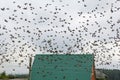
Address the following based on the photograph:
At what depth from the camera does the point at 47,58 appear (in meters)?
52.3

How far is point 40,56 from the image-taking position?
52406 mm

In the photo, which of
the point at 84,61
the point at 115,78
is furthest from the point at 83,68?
the point at 115,78

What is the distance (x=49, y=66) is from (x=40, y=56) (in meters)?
3.58

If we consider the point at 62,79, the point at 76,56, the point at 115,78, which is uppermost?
the point at 76,56

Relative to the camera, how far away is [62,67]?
49344 millimetres

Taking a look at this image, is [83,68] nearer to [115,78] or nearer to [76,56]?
[76,56]

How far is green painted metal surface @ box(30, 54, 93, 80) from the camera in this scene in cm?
4788

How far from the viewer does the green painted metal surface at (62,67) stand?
47.9 m

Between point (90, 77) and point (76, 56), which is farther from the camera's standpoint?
point (76, 56)

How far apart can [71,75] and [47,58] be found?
20.8 feet

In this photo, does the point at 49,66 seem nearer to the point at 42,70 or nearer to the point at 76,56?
the point at 42,70

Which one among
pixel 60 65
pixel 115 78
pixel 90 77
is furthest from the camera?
pixel 115 78

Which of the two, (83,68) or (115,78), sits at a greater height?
(83,68)

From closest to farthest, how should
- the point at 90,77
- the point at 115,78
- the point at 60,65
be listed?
the point at 90,77
the point at 60,65
the point at 115,78
